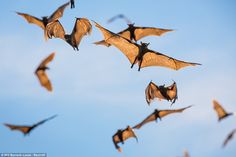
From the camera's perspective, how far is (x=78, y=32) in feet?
82.5

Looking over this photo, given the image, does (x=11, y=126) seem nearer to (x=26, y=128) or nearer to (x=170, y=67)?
(x=26, y=128)

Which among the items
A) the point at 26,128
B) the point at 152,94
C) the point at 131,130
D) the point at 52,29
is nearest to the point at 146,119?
the point at 131,130

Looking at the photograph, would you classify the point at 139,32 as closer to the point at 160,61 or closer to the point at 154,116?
the point at 160,61

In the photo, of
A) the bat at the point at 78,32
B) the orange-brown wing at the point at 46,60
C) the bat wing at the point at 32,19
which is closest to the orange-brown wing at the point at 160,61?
the bat at the point at 78,32

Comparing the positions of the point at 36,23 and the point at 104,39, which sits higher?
the point at 36,23

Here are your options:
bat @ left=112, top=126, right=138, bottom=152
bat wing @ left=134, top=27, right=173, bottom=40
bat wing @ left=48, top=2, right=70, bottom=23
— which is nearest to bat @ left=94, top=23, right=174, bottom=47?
bat wing @ left=134, top=27, right=173, bottom=40

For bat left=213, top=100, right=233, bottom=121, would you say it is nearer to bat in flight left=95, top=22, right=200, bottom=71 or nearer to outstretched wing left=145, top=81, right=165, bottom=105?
outstretched wing left=145, top=81, right=165, bottom=105

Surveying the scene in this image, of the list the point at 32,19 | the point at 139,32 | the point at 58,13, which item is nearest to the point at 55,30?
the point at 32,19

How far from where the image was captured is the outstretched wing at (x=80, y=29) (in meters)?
25.0

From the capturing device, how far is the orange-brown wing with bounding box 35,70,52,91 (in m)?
15.4

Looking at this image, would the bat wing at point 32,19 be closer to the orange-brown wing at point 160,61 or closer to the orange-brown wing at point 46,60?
the orange-brown wing at point 160,61

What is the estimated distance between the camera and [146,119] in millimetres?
21391

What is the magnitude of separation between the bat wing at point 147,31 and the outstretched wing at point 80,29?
135 inches

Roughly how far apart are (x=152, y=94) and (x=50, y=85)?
10073mm
